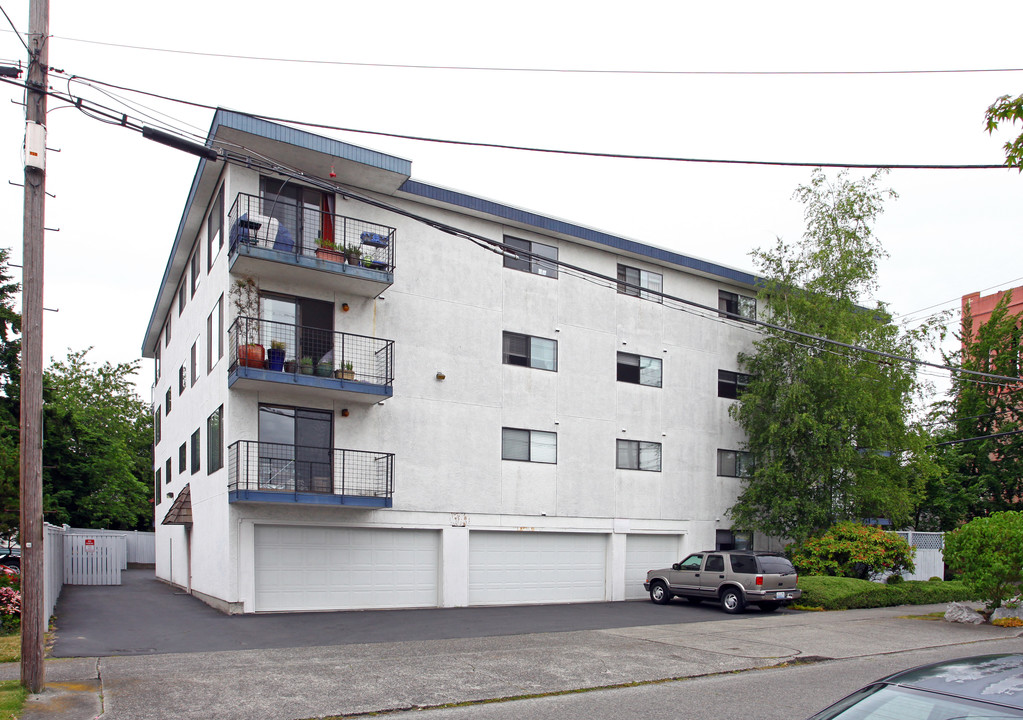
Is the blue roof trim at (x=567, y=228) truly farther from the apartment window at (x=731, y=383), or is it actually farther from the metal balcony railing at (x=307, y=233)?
the apartment window at (x=731, y=383)

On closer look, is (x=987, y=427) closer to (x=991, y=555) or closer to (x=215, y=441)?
(x=991, y=555)

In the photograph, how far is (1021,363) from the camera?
118ft

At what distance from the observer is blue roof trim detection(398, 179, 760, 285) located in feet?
70.6

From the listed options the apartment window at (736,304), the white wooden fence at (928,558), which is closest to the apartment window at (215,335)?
the apartment window at (736,304)

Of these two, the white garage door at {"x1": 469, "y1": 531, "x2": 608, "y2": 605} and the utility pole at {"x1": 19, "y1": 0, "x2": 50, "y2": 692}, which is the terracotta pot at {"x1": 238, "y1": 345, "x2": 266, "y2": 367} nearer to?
the white garage door at {"x1": 469, "y1": 531, "x2": 608, "y2": 605}

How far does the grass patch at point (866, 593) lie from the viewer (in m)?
21.7

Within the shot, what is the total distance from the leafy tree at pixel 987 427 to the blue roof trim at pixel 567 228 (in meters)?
14.5

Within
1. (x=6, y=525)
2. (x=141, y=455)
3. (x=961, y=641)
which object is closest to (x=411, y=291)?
(x=6, y=525)

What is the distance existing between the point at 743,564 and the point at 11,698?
16627mm

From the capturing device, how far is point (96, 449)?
4344 centimetres

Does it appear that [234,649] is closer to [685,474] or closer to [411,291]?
[411,291]

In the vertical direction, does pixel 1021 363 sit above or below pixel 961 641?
above

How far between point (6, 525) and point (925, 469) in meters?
24.7

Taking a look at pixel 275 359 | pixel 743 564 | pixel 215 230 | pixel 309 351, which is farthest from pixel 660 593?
pixel 215 230
